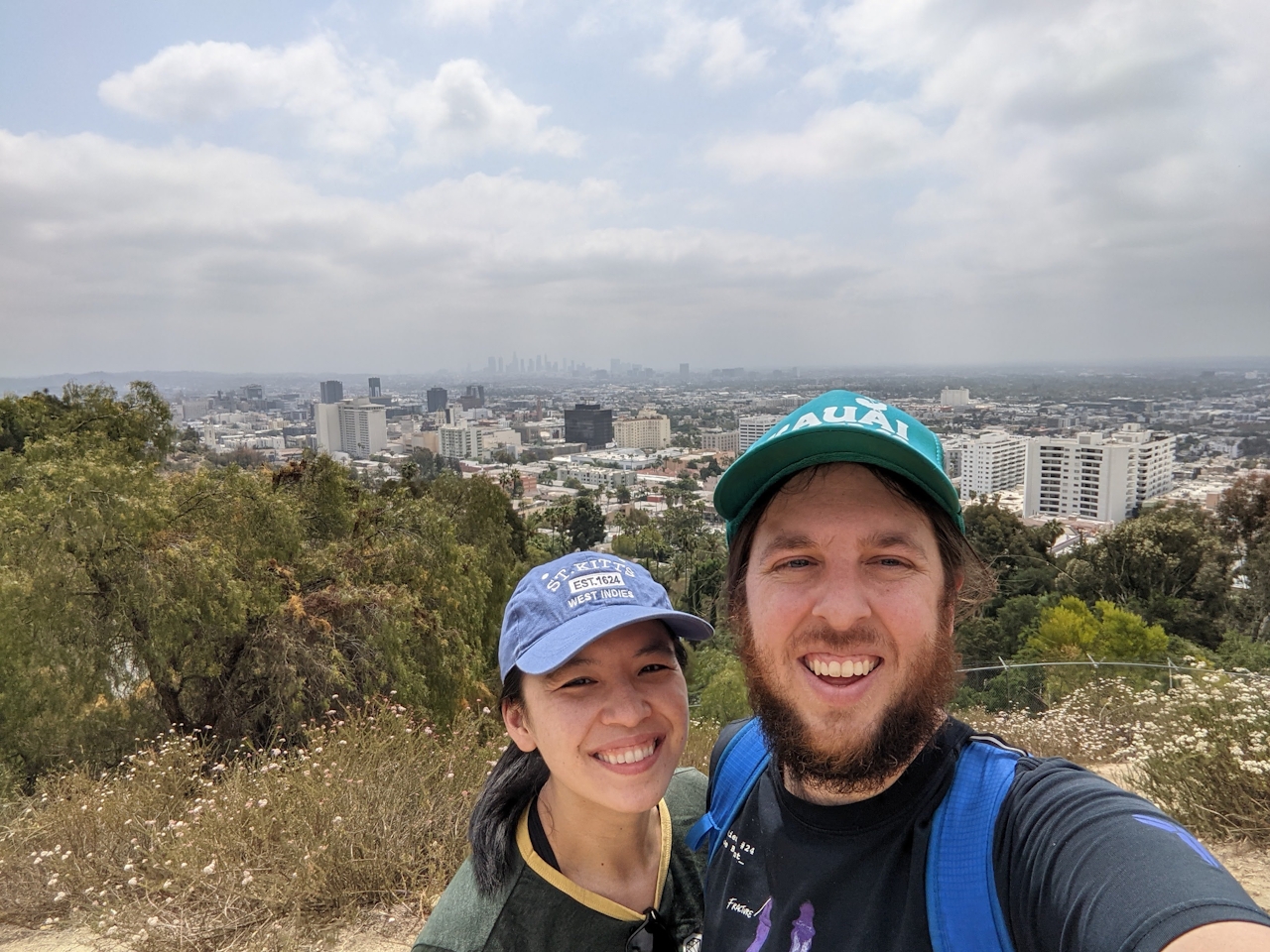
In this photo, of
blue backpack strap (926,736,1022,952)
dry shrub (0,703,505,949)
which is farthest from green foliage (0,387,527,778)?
blue backpack strap (926,736,1022,952)

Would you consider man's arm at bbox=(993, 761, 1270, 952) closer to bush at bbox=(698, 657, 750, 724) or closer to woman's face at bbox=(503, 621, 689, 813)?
woman's face at bbox=(503, 621, 689, 813)

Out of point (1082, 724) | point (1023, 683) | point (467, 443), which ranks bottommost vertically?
point (467, 443)

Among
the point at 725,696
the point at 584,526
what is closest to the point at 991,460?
the point at 584,526

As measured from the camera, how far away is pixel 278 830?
10.4ft

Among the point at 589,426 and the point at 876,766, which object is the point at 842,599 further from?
the point at 589,426

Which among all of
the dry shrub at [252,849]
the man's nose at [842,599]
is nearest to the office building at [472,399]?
the dry shrub at [252,849]

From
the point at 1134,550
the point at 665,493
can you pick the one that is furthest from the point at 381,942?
the point at 665,493

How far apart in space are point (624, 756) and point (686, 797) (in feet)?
1.09

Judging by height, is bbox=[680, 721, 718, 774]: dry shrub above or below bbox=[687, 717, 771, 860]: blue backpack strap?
A: below

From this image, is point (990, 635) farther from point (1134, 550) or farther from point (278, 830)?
point (278, 830)

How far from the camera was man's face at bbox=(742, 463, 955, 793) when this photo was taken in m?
0.99

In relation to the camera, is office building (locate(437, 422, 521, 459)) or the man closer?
the man

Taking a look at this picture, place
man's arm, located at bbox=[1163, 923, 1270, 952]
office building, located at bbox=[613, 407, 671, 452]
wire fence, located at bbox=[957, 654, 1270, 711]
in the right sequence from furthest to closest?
office building, located at bbox=[613, 407, 671, 452]
wire fence, located at bbox=[957, 654, 1270, 711]
man's arm, located at bbox=[1163, 923, 1270, 952]

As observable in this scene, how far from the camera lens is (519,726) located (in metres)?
1.35
